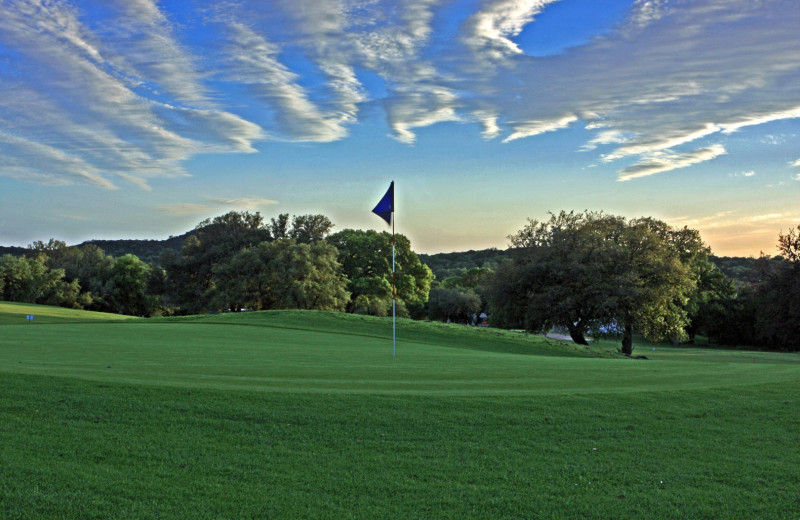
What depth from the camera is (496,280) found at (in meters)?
42.3

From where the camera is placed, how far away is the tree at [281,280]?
2372 inches

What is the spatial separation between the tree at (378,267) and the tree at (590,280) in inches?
1143

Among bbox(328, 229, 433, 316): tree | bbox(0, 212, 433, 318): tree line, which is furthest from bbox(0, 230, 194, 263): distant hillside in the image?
bbox(328, 229, 433, 316): tree

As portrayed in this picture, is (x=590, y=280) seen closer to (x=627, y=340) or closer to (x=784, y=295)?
(x=627, y=340)

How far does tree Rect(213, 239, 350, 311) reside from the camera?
198ft

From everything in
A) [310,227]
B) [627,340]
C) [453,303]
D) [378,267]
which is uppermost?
[310,227]

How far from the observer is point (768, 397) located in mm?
11602

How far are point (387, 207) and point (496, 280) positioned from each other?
2303cm

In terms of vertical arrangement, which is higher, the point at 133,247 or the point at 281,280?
the point at 133,247

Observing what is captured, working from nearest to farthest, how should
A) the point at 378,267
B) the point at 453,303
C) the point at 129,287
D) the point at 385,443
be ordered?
the point at 385,443, the point at 378,267, the point at 129,287, the point at 453,303

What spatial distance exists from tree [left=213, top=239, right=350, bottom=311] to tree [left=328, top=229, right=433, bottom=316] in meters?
7.11

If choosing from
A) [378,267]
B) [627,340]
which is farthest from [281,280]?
[627,340]

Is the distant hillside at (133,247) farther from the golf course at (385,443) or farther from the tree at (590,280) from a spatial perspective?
the golf course at (385,443)

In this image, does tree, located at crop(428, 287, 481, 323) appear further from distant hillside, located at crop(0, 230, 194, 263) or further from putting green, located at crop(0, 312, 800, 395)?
putting green, located at crop(0, 312, 800, 395)
